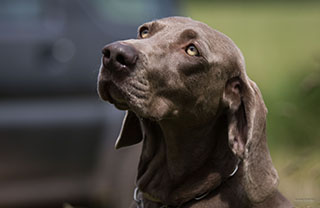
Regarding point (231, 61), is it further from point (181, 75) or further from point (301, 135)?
point (301, 135)

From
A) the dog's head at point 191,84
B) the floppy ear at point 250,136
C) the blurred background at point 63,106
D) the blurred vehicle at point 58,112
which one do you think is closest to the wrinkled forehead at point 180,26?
the dog's head at point 191,84

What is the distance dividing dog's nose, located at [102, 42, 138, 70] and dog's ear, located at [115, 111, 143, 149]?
1.97ft

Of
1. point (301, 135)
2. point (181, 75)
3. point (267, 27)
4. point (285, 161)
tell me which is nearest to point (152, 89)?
point (181, 75)

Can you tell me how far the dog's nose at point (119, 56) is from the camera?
361 cm

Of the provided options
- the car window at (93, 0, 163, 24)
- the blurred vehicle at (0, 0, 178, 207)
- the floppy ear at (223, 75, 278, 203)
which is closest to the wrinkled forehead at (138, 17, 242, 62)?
the floppy ear at (223, 75, 278, 203)

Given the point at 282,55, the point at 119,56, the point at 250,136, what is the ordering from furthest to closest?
the point at 282,55
the point at 250,136
the point at 119,56

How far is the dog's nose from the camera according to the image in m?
Answer: 3.61

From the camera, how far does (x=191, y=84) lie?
12.9ft

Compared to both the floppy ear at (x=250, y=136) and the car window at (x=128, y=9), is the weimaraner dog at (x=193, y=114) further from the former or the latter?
the car window at (x=128, y=9)

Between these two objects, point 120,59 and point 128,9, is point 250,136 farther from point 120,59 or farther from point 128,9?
point 128,9

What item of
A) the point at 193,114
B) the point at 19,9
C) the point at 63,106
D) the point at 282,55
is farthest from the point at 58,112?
the point at 282,55

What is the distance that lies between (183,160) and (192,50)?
57 cm

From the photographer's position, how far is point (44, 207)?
742cm

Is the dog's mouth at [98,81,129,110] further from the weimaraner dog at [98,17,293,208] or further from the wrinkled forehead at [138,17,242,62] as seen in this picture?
the wrinkled forehead at [138,17,242,62]
